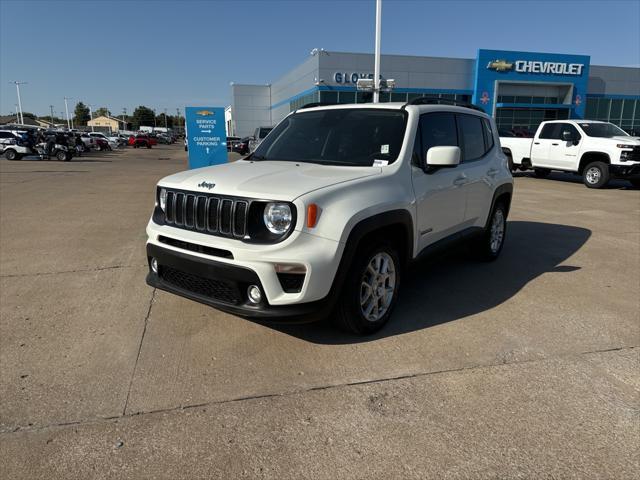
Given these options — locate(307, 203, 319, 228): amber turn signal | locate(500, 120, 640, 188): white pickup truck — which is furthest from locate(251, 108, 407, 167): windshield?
locate(500, 120, 640, 188): white pickup truck

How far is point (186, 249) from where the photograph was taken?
3.51 m

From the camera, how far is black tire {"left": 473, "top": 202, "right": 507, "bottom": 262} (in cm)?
573

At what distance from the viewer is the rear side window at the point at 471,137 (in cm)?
502

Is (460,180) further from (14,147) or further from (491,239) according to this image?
(14,147)

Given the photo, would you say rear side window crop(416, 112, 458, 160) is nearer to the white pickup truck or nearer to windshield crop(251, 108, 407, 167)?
windshield crop(251, 108, 407, 167)

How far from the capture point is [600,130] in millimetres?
14320

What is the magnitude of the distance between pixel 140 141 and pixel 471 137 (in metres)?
57.0

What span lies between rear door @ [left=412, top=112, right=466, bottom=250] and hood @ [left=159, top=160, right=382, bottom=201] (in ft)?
1.83

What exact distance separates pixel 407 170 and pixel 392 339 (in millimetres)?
1398

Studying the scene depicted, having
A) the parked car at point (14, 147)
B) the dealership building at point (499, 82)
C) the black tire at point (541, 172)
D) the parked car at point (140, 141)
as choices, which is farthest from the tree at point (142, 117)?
the black tire at point (541, 172)

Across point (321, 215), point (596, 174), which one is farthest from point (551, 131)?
point (321, 215)

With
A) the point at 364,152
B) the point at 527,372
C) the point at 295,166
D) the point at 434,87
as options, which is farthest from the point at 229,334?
the point at 434,87

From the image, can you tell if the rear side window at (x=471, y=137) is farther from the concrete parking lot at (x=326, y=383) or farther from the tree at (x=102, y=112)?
the tree at (x=102, y=112)

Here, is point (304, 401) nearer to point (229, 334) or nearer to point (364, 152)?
point (229, 334)
